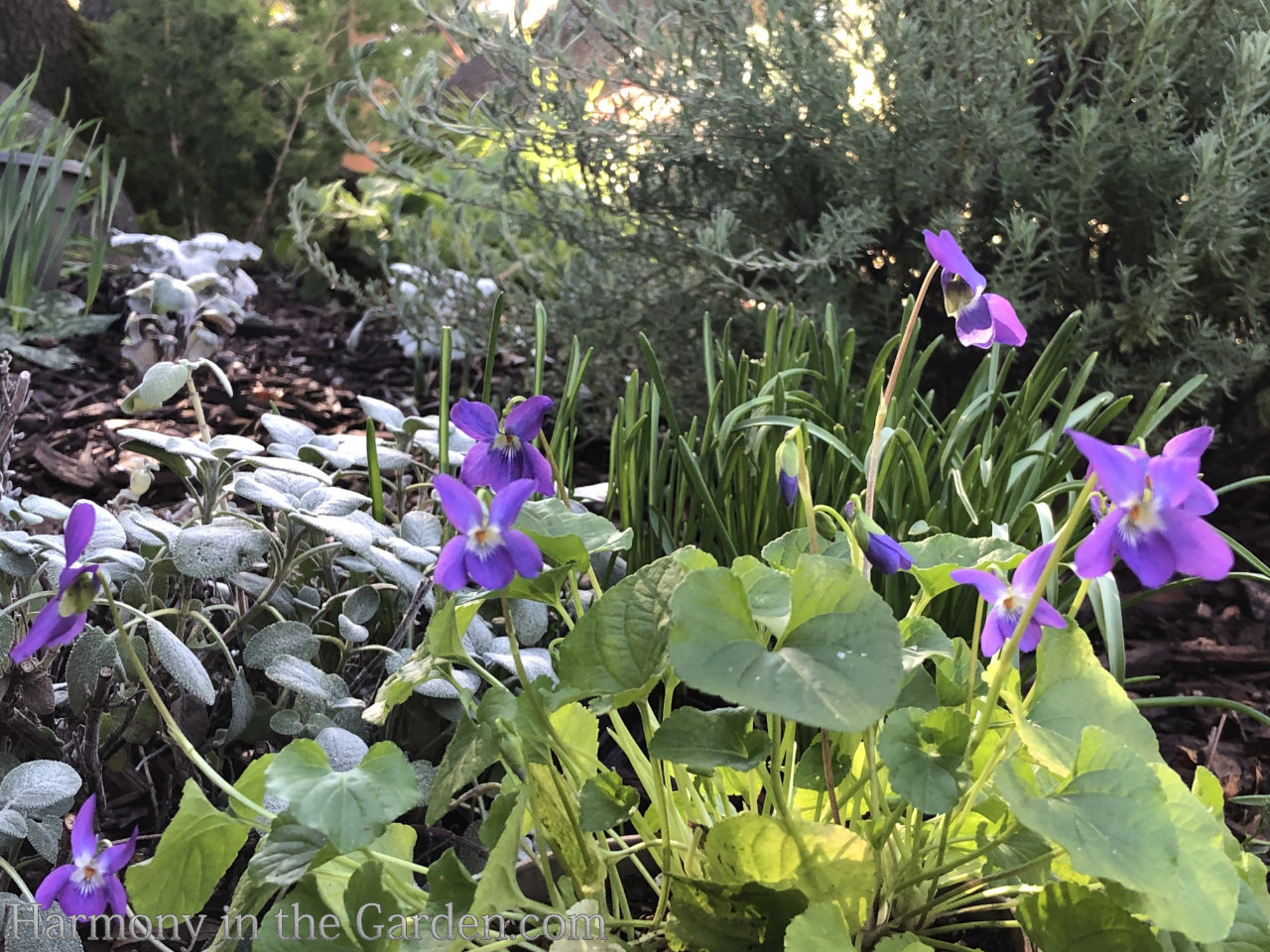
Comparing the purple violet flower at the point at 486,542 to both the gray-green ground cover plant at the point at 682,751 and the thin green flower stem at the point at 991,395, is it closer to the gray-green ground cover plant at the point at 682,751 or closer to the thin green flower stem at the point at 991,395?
the gray-green ground cover plant at the point at 682,751

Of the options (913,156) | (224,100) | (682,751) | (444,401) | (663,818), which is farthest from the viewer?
(224,100)

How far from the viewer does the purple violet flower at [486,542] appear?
0.58 m

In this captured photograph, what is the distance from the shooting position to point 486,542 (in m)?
0.60

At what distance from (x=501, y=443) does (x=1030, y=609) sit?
0.40m

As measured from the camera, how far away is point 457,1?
6.52 feet

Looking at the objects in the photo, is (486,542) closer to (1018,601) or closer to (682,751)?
(682,751)

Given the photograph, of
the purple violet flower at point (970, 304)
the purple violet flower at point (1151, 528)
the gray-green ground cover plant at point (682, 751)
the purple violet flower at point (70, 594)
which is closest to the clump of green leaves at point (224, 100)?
the gray-green ground cover plant at point (682, 751)

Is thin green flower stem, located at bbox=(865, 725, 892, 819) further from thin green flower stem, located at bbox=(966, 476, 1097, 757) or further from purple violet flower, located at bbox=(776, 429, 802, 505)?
purple violet flower, located at bbox=(776, 429, 802, 505)

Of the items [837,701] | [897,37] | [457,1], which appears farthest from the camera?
[457,1]


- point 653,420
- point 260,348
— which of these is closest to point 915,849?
point 653,420

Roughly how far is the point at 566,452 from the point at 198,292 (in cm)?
139

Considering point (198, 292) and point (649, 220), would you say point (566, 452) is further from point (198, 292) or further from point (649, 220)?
point (198, 292)

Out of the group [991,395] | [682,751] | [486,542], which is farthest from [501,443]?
[991,395]

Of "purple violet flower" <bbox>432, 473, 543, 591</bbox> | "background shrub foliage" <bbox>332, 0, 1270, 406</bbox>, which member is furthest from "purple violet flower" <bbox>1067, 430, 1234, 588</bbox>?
"background shrub foliage" <bbox>332, 0, 1270, 406</bbox>
